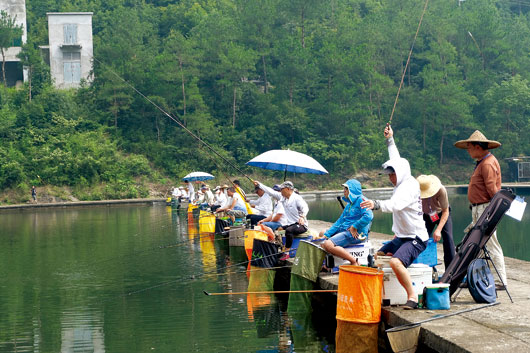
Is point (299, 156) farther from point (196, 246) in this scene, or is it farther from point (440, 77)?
point (440, 77)

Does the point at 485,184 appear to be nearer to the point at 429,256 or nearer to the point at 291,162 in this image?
the point at 429,256

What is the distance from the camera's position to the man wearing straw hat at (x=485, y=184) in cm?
841

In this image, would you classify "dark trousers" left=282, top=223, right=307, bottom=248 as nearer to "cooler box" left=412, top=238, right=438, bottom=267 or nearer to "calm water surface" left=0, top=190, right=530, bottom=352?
"calm water surface" left=0, top=190, right=530, bottom=352

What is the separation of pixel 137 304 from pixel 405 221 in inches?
201

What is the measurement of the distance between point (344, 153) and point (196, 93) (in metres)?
13.6

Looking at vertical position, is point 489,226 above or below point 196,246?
above

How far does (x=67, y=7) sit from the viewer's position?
71938 mm

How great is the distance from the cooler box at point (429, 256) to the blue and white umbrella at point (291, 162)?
6.16 m

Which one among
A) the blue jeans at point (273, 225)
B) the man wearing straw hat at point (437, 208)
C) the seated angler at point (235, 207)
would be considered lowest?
the seated angler at point (235, 207)

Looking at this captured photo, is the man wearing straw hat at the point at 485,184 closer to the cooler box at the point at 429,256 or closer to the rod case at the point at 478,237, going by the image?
the rod case at the point at 478,237

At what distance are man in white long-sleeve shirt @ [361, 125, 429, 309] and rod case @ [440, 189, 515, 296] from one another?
1.64ft

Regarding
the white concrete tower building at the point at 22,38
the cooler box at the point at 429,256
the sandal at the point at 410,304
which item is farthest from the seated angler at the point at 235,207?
the white concrete tower building at the point at 22,38

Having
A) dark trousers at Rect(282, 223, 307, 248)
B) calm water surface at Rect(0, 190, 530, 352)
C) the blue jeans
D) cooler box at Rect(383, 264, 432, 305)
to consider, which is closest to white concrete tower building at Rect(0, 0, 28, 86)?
calm water surface at Rect(0, 190, 530, 352)

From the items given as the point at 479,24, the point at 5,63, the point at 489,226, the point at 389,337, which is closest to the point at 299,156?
the point at 489,226
